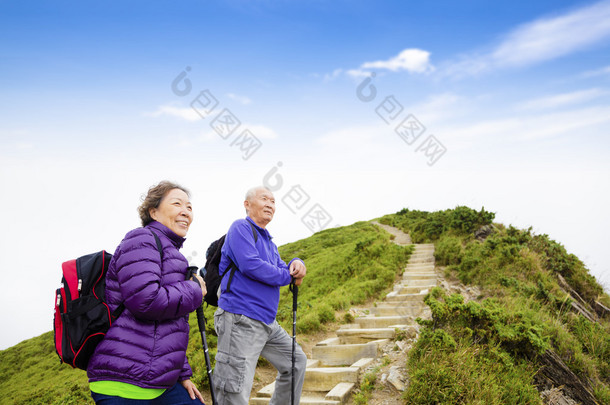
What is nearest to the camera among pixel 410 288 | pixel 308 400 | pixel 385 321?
pixel 308 400

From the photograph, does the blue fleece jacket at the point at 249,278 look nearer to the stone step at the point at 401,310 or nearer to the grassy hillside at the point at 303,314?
the grassy hillside at the point at 303,314

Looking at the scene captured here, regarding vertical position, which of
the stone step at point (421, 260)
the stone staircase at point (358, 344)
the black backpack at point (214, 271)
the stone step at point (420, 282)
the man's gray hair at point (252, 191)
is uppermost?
the man's gray hair at point (252, 191)

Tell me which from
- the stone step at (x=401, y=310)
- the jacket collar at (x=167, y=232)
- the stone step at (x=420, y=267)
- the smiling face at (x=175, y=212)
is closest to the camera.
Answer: the jacket collar at (x=167, y=232)

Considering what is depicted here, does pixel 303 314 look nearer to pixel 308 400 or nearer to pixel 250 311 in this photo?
pixel 308 400

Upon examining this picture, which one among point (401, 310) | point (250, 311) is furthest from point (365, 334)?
point (250, 311)

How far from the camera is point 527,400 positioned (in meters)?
5.70

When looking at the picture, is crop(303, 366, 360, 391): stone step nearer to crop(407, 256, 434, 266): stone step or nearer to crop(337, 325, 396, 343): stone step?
crop(337, 325, 396, 343): stone step

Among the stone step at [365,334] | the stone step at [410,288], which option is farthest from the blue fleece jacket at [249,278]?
the stone step at [410,288]

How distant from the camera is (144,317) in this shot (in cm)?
251

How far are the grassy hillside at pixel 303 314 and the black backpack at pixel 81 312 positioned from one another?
508 cm

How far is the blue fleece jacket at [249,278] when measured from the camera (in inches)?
153

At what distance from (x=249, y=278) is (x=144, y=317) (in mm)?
1565

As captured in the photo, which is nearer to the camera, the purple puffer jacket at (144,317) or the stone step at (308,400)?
the purple puffer jacket at (144,317)

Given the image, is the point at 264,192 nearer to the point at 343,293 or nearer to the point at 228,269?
the point at 228,269
